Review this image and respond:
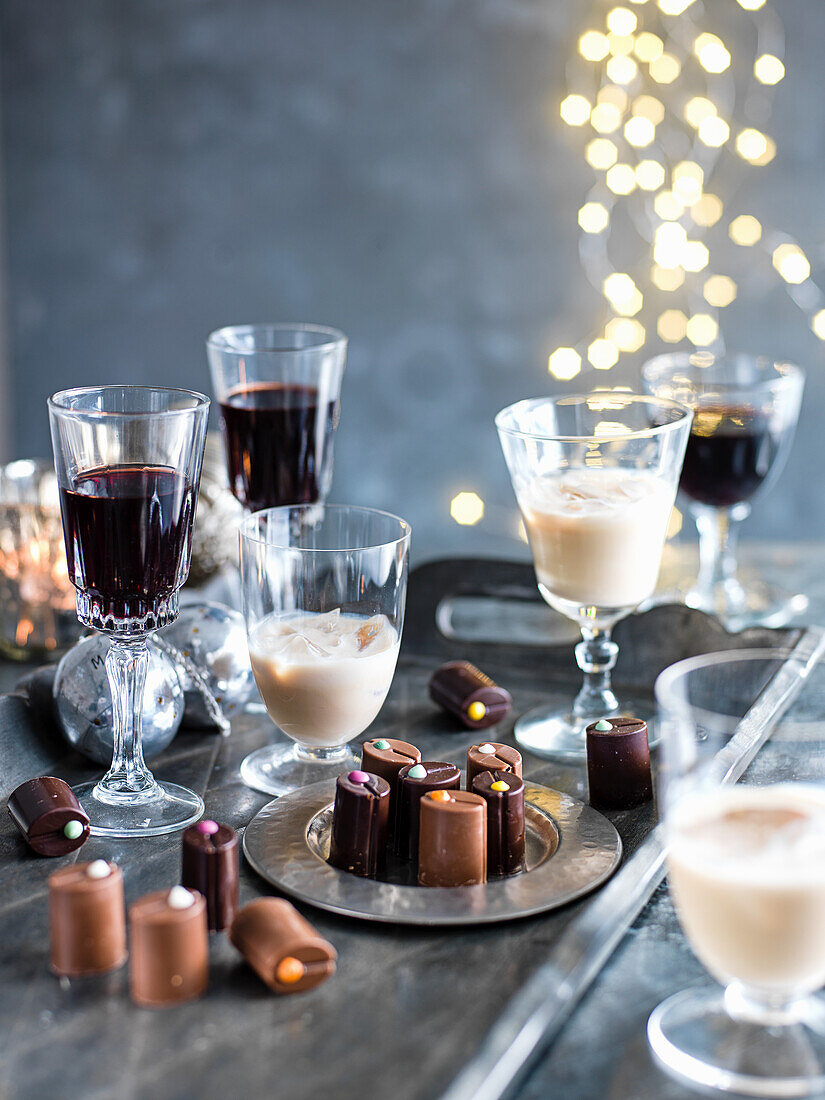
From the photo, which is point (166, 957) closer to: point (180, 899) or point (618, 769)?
point (180, 899)

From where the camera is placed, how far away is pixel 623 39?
102 inches

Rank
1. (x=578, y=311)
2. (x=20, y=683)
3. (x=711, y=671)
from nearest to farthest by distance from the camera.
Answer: (x=711, y=671)
(x=20, y=683)
(x=578, y=311)

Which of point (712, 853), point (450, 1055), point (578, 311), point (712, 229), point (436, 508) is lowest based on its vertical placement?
point (436, 508)

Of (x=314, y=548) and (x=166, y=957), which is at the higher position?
(x=314, y=548)

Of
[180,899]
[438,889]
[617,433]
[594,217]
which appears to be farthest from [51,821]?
[594,217]

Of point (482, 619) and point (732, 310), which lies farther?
point (732, 310)

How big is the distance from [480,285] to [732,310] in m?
0.57

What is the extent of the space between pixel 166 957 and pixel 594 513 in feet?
2.06

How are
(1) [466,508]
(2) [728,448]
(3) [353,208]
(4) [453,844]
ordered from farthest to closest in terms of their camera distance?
(1) [466,508]
(3) [353,208]
(2) [728,448]
(4) [453,844]

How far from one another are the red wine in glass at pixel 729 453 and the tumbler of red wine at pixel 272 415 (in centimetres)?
50

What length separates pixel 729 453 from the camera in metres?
1.58

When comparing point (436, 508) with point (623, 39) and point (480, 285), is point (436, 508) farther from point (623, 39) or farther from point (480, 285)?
point (623, 39)

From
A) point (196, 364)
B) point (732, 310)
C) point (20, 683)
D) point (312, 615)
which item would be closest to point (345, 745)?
point (312, 615)

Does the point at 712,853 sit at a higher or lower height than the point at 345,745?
higher
